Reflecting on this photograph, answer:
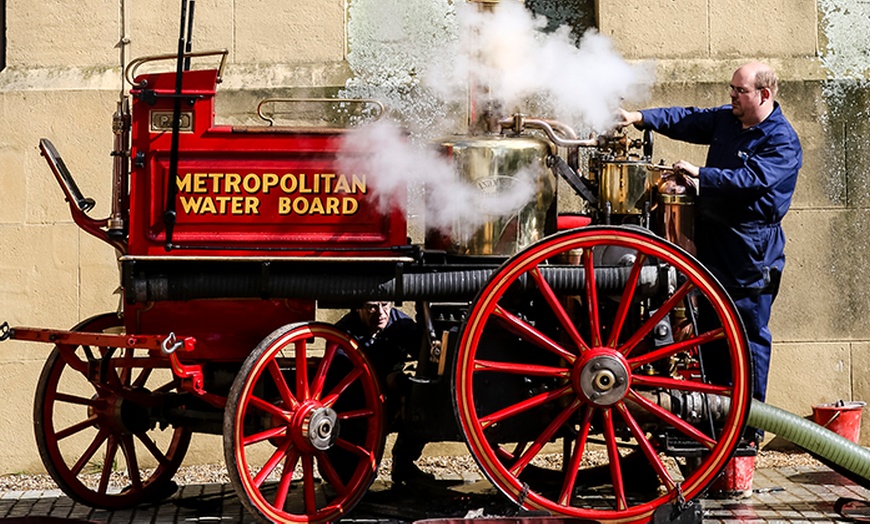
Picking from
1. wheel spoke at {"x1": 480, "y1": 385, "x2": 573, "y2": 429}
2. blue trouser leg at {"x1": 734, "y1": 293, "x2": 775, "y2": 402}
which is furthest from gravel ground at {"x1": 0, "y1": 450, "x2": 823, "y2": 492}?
wheel spoke at {"x1": 480, "y1": 385, "x2": 573, "y2": 429}

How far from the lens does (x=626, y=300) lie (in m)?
5.15

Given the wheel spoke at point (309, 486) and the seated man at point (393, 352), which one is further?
the seated man at point (393, 352)

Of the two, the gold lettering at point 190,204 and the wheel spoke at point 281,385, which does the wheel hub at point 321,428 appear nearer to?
the wheel spoke at point 281,385

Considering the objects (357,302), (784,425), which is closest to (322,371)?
(357,302)

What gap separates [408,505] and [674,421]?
131 centimetres

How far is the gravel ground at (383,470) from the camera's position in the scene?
6781 millimetres

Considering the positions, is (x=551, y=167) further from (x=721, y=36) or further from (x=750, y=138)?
(x=721, y=36)

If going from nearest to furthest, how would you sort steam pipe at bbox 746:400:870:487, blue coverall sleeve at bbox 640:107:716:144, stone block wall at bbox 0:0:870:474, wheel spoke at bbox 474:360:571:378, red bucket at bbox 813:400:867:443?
wheel spoke at bbox 474:360:571:378 < steam pipe at bbox 746:400:870:487 < blue coverall sleeve at bbox 640:107:716:144 < red bucket at bbox 813:400:867:443 < stone block wall at bbox 0:0:870:474

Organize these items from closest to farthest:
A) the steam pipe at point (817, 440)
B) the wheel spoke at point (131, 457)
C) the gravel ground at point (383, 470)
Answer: the steam pipe at point (817, 440)
the wheel spoke at point (131, 457)
the gravel ground at point (383, 470)

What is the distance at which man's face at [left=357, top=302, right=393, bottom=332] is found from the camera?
18.9 ft

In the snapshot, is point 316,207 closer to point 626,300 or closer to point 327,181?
point 327,181

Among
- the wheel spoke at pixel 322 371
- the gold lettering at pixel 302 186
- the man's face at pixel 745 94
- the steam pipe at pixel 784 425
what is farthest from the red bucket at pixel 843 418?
the gold lettering at pixel 302 186

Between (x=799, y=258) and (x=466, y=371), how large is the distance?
2935 mm

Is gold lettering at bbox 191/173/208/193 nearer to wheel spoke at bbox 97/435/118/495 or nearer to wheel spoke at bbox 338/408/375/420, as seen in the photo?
wheel spoke at bbox 338/408/375/420
